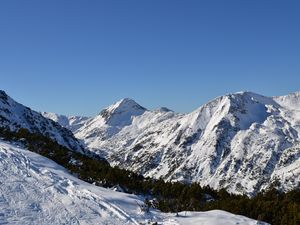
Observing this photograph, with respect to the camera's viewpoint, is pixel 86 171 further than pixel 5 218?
Yes

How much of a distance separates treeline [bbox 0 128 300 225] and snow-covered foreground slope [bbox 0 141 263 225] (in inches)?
74.5

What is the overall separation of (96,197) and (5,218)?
478 cm

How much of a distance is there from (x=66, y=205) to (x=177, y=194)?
9.74m

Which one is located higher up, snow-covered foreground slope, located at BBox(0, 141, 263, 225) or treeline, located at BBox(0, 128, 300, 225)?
treeline, located at BBox(0, 128, 300, 225)

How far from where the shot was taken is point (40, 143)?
36.3m

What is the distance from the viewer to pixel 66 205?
18.4 meters

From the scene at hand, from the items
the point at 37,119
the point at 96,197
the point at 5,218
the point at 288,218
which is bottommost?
the point at 5,218

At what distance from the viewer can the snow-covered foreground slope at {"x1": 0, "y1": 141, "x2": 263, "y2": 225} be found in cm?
1689

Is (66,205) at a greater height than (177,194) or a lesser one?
lesser

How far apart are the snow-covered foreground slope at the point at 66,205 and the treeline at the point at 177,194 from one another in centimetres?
189

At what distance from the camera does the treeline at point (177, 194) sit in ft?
67.6

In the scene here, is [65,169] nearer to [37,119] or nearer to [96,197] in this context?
[96,197]

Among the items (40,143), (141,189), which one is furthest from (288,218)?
(40,143)

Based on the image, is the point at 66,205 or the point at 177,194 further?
the point at 177,194
